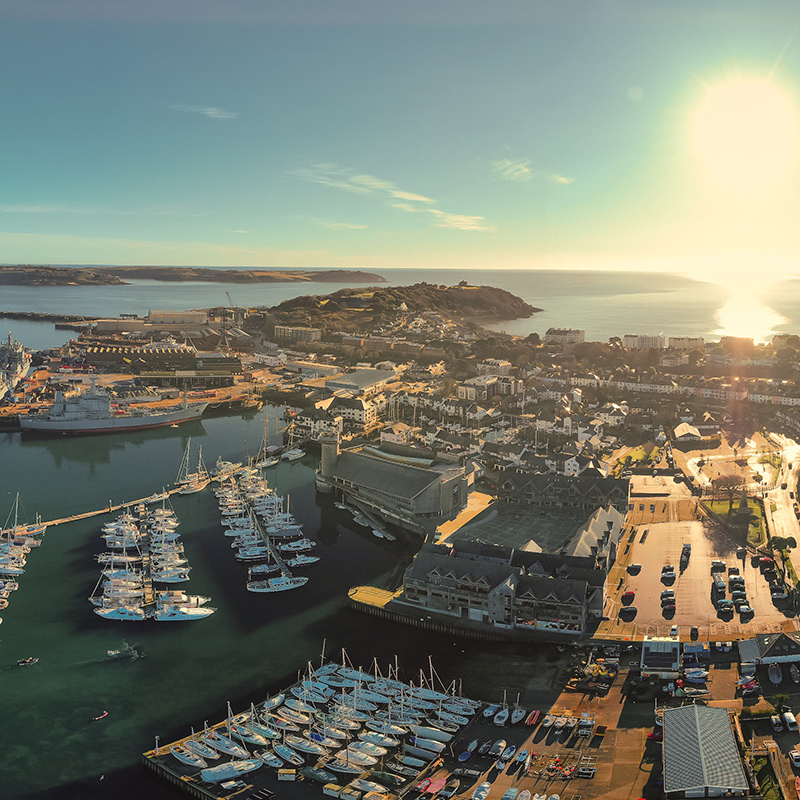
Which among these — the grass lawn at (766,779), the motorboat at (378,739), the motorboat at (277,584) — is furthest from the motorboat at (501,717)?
the motorboat at (277,584)

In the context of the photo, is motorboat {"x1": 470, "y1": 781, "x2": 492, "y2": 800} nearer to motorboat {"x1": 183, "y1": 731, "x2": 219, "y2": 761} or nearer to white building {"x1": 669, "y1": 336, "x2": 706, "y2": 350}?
motorboat {"x1": 183, "y1": 731, "x2": 219, "y2": 761}

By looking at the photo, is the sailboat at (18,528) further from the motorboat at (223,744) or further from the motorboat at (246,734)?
the motorboat at (246,734)

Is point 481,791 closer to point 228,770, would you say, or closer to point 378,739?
point 378,739

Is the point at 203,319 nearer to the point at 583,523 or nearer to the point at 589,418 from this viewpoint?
the point at 589,418

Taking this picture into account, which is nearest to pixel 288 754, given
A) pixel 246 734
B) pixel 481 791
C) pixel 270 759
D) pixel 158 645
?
pixel 270 759

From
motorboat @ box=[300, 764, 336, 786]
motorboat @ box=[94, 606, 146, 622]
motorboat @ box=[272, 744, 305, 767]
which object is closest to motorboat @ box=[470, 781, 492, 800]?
motorboat @ box=[300, 764, 336, 786]
